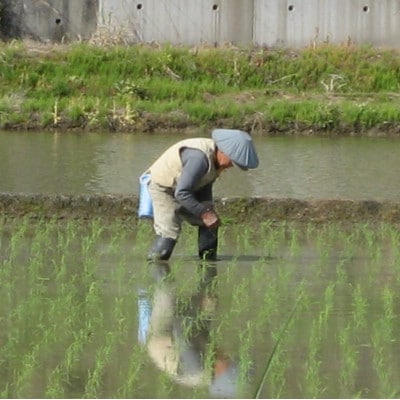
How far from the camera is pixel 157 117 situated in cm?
1388

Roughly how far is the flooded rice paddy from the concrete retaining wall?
28.9 ft

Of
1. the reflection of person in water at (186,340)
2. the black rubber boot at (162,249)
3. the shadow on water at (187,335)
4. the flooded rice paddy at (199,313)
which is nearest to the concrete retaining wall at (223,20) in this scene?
the flooded rice paddy at (199,313)

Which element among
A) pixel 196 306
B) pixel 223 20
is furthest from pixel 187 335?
pixel 223 20

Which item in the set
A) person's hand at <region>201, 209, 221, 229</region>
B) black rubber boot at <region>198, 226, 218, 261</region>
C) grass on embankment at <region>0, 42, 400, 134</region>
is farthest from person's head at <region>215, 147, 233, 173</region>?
grass on embankment at <region>0, 42, 400, 134</region>

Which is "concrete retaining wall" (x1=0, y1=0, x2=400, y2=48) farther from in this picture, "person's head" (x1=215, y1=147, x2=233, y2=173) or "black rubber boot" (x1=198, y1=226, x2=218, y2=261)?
"person's head" (x1=215, y1=147, x2=233, y2=173)

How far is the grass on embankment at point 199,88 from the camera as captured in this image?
1383 cm

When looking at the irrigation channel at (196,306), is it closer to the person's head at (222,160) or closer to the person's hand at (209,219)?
the person's hand at (209,219)

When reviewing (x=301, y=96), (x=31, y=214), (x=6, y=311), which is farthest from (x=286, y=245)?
(x=301, y=96)

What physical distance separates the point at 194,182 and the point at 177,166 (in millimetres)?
223

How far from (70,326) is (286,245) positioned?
252 cm

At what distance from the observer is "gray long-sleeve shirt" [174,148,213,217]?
709 centimetres

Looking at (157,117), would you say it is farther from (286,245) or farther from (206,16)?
(286,245)

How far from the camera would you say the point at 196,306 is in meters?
6.39

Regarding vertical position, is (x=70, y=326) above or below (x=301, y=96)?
below
